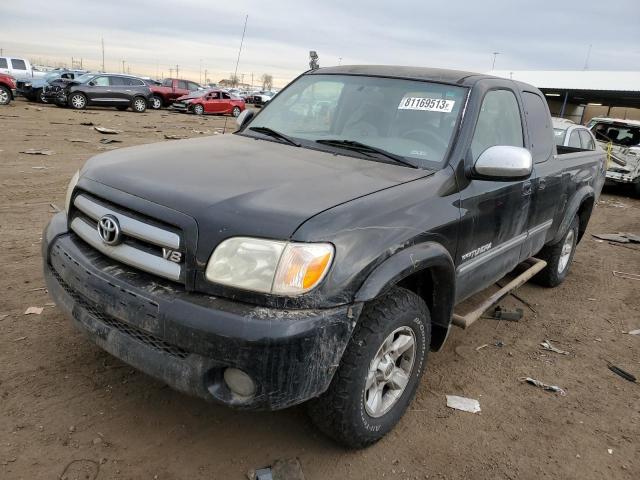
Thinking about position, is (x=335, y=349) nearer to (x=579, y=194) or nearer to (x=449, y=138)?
(x=449, y=138)

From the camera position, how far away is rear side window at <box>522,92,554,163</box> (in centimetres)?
393

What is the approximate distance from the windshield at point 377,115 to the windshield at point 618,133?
11270mm

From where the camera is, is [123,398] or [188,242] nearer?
[188,242]

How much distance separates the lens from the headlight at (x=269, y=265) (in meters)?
2.03

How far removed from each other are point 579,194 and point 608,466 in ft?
9.49

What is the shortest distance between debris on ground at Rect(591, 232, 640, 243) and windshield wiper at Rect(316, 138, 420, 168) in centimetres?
→ 629

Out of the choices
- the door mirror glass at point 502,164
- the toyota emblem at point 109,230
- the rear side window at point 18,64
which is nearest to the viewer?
the toyota emblem at point 109,230

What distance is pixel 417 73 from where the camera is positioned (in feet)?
11.3

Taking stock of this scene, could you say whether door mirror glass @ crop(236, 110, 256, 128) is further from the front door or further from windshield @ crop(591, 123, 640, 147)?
windshield @ crop(591, 123, 640, 147)

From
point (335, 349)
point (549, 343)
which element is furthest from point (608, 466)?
point (335, 349)

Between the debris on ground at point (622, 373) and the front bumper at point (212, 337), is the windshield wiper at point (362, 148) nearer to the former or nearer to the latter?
the front bumper at point (212, 337)

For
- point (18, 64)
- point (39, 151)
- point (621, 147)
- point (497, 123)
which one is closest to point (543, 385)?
point (497, 123)

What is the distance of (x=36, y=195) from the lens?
6.97 m

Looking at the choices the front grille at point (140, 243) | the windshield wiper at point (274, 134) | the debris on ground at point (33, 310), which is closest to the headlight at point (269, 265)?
the front grille at point (140, 243)
